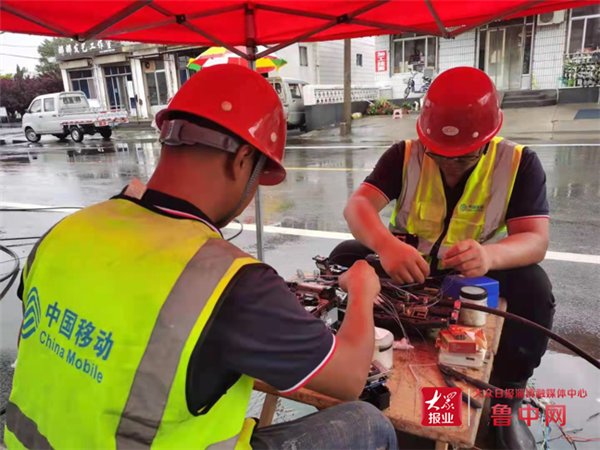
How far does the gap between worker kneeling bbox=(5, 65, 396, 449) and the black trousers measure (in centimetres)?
106

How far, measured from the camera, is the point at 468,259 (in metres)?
1.73

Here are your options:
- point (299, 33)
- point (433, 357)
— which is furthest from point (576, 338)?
point (299, 33)

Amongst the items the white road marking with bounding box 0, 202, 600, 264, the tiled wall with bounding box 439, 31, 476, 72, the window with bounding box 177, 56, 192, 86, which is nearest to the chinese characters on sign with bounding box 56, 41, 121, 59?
the window with bounding box 177, 56, 192, 86

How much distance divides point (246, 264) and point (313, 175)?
7.85 metres

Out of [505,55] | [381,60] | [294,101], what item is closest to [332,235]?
[294,101]

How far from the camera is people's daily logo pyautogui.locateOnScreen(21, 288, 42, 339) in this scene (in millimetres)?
1070

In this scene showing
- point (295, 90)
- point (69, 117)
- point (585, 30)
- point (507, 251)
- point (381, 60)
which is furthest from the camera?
point (381, 60)

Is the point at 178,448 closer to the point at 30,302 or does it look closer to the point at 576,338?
the point at 30,302

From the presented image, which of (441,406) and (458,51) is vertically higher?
(458,51)

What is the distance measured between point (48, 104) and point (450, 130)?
20722 mm

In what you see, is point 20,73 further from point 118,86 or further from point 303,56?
point 303,56

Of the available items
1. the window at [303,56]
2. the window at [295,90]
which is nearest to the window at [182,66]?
the window at [303,56]

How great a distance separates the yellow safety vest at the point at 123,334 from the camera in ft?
2.94

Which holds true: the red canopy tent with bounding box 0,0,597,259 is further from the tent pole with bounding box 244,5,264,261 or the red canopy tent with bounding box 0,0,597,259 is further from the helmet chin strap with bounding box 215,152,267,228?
the helmet chin strap with bounding box 215,152,267,228
